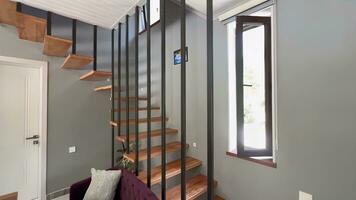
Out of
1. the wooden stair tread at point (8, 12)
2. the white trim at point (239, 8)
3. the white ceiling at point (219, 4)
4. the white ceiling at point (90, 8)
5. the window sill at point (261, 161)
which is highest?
the white ceiling at point (219, 4)

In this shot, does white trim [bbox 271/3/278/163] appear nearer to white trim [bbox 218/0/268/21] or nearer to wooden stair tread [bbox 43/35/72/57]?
white trim [bbox 218/0/268/21]

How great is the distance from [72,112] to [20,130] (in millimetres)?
755

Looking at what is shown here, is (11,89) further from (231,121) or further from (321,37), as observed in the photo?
(321,37)

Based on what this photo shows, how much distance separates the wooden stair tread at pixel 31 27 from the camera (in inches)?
83.9

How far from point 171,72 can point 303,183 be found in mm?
2457

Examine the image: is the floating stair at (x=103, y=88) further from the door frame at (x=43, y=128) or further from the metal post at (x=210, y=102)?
the metal post at (x=210, y=102)

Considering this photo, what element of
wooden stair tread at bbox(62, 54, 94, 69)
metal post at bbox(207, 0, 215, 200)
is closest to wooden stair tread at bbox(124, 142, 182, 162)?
metal post at bbox(207, 0, 215, 200)

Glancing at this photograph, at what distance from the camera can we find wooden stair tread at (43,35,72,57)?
2.31 metres

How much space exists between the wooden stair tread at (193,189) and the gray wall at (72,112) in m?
1.97

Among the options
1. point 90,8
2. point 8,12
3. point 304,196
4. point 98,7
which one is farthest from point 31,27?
point 304,196

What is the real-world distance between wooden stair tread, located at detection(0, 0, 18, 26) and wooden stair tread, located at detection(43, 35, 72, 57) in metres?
0.39

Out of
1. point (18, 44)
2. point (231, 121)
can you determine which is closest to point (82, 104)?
point (18, 44)

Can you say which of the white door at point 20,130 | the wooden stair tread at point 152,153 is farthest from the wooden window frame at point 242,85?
the white door at point 20,130

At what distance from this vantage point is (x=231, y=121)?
247cm
